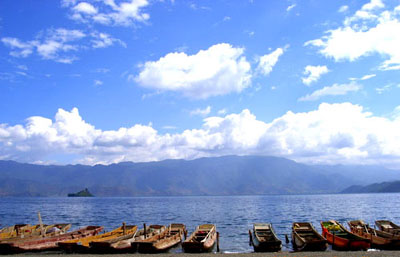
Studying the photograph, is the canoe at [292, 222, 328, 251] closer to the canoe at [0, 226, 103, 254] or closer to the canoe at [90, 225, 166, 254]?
the canoe at [90, 225, 166, 254]

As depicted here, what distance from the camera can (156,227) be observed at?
4494cm

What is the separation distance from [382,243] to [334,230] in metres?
6.42

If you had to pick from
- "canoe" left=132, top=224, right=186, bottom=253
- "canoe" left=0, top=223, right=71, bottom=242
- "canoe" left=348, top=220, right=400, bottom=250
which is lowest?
"canoe" left=348, top=220, right=400, bottom=250

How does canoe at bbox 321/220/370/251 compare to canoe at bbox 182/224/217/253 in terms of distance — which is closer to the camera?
canoe at bbox 321/220/370/251

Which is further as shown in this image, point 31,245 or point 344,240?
point 31,245

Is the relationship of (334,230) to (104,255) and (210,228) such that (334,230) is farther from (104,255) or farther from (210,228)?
(104,255)

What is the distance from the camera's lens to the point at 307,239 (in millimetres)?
35531

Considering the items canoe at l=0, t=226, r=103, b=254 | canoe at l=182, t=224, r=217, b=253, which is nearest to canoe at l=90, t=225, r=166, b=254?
canoe at l=182, t=224, r=217, b=253

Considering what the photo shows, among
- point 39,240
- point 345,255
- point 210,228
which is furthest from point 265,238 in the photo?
point 39,240

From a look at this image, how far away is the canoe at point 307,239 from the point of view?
32.1 meters

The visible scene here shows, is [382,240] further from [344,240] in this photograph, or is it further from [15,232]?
[15,232]

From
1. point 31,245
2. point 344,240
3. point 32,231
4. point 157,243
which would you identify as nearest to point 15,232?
point 32,231

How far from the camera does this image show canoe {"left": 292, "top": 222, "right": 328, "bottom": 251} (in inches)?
1264

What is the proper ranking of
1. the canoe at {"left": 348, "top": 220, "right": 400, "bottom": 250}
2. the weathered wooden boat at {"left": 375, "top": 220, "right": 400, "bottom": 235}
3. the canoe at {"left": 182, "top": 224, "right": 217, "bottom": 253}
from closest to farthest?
the canoe at {"left": 182, "top": 224, "right": 217, "bottom": 253}, the canoe at {"left": 348, "top": 220, "right": 400, "bottom": 250}, the weathered wooden boat at {"left": 375, "top": 220, "right": 400, "bottom": 235}
